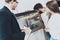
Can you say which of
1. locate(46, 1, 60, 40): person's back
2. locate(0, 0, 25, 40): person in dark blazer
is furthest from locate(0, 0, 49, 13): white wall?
locate(0, 0, 25, 40): person in dark blazer

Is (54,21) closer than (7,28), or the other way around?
(7,28)

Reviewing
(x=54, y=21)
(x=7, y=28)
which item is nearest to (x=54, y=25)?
(x=54, y=21)

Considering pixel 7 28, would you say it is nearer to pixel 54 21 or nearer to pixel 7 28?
pixel 7 28

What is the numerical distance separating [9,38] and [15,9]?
1.18 feet

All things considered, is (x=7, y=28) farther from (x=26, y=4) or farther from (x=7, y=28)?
(x=26, y=4)

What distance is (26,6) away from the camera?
1070mm

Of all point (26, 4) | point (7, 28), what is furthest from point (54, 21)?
point (7, 28)

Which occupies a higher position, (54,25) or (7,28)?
(7,28)

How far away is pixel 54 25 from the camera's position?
109 centimetres

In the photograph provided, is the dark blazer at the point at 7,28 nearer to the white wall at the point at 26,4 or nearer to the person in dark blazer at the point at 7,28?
the person in dark blazer at the point at 7,28

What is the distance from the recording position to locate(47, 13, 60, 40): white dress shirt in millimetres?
1081

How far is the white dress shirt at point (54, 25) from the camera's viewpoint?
108 centimetres

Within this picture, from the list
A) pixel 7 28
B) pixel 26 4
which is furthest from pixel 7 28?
pixel 26 4

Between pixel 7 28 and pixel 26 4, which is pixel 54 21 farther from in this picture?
pixel 7 28
